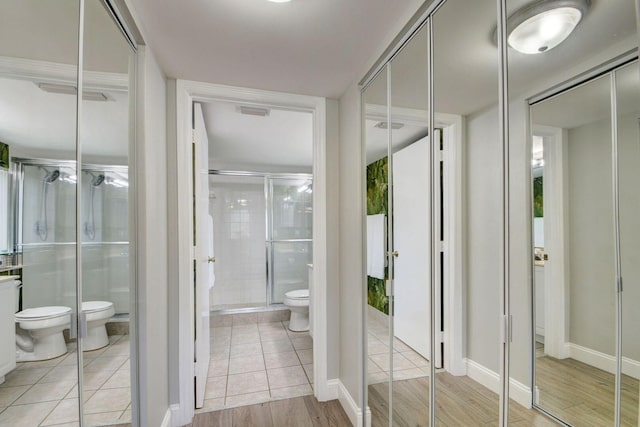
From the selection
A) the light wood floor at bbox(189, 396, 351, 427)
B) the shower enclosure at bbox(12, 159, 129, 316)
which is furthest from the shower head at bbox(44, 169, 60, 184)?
the light wood floor at bbox(189, 396, 351, 427)

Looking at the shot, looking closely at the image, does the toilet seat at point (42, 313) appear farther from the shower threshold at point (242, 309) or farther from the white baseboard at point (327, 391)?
the shower threshold at point (242, 309)

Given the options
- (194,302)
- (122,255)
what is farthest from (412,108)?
(194,302)

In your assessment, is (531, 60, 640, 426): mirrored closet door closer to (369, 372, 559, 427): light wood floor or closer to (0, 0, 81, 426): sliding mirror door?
(369, 372, 559, 427): light wood floor

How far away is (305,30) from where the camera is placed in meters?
1.53

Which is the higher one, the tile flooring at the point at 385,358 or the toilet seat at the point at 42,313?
the toilet seat at the point at 42,313

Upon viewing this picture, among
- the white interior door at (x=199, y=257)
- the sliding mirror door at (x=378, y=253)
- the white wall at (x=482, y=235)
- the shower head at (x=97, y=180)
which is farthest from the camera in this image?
the white interior door at (x=199, y=257)

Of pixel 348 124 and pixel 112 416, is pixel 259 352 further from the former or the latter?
pixel 348 124

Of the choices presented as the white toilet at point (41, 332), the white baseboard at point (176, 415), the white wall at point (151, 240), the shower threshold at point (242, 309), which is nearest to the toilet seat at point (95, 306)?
the white toilet at point (41, 332)

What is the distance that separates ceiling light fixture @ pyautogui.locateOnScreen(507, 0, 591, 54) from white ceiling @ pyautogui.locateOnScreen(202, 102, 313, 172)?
172 cm

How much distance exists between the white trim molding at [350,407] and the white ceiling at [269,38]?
2.17 metres

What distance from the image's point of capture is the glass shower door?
491cm

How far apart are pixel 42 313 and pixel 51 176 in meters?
0.38

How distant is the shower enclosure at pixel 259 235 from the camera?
4.83m

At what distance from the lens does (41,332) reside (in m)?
0.79
